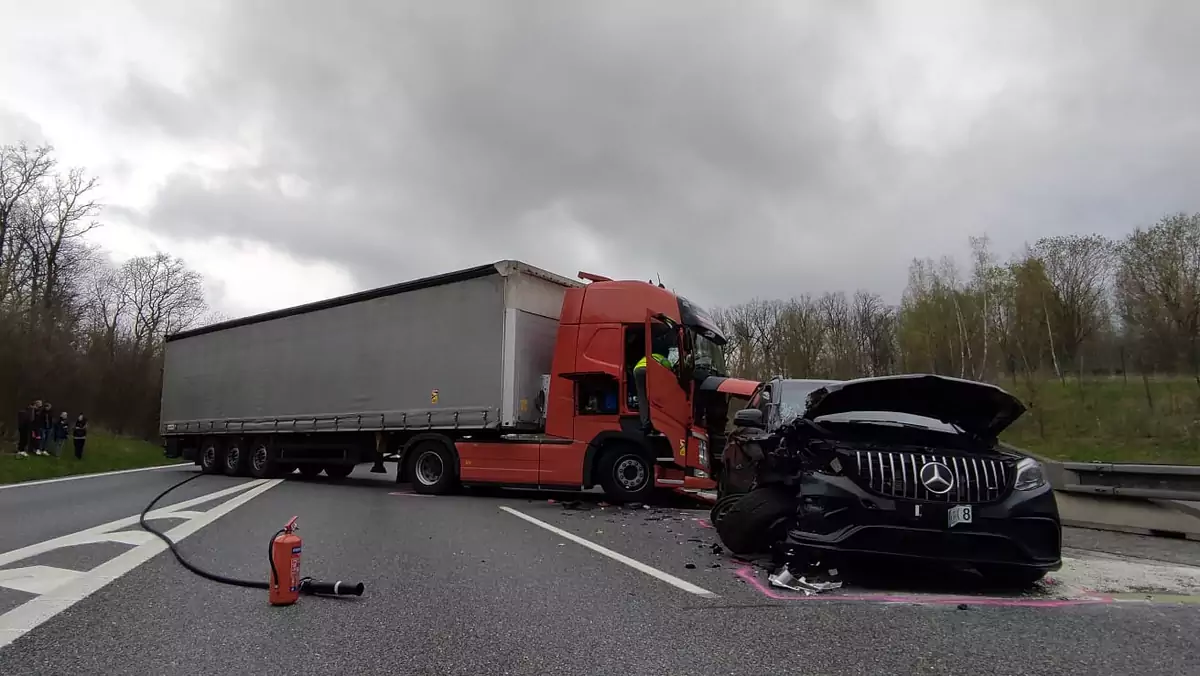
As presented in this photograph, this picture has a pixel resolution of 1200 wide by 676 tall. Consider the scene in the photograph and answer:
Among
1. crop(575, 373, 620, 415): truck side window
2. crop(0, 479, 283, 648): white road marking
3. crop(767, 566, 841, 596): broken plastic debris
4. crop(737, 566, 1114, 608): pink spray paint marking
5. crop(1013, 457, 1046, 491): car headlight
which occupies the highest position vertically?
crop(575, 373, 620, 415): truck side window

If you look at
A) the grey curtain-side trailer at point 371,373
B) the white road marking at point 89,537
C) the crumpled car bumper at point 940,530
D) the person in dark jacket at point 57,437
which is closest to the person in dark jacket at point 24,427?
the person in dark jacket at point 57,437

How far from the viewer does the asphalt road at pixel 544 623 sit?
3.49 metres

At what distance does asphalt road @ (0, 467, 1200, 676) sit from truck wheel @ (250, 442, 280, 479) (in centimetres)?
1007

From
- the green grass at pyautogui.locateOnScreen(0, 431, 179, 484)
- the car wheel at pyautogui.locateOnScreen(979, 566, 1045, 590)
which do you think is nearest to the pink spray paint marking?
the car wheel at pyautogui.locateOnScreen(979, 566, 1045, 590)

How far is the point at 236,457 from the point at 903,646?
18.2m

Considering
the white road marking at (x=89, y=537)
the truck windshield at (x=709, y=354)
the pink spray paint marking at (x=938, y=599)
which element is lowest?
the pink spray paint marking at (x=938, y=599)

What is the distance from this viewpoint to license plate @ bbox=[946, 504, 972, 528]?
496cm

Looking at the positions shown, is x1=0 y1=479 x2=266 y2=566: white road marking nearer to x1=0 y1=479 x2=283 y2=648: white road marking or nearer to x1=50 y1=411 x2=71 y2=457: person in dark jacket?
x1=0 y1=479 x2=283 y2=648: white road marking

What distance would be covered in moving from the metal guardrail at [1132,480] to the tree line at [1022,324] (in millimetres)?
23347

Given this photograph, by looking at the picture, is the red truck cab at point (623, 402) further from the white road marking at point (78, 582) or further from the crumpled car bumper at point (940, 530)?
the crumpled car bumper at point (940, 530)

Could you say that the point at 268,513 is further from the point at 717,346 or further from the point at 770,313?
the point at 770,313

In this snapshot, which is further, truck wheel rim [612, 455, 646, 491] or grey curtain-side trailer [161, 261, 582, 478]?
grey curtain-side trailer [161, 261, 582, 478]

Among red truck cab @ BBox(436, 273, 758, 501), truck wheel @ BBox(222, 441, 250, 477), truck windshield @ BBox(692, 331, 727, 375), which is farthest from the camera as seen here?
truck wheel @ BBox(222, 441, 250, 477)

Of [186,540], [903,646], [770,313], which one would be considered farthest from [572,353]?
[770,313]
